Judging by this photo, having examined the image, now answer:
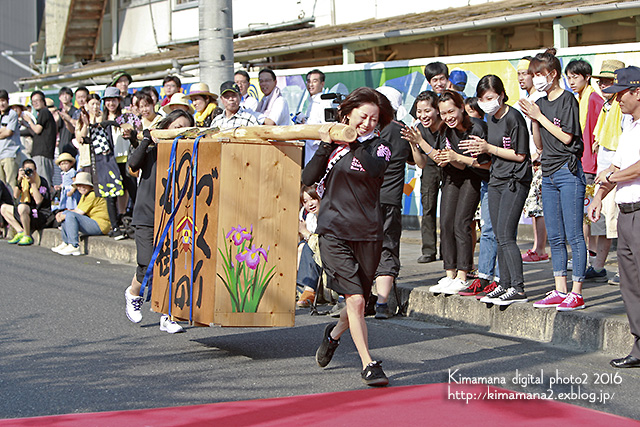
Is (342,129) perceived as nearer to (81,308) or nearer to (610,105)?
(610,105)

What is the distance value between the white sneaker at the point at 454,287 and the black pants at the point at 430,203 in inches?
81.5

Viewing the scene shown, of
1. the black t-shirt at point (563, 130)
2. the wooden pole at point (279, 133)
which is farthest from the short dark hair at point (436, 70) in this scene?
the wooden pole at point (279, 133)

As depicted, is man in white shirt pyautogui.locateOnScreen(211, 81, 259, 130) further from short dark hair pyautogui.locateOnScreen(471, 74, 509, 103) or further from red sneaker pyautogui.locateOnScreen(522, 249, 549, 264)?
red sneaker pyautogui.locateOnScreen(522, 249, 549, 264)

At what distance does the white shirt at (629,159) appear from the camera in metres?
6.19

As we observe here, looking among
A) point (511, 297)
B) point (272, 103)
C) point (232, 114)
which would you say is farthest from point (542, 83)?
point (272, 103)

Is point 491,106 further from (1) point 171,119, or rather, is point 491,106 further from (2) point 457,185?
(1) point 171,119

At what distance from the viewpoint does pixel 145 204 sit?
7.82 meters

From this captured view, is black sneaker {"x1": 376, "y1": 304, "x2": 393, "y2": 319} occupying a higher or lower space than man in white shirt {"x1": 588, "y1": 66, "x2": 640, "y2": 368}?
lower

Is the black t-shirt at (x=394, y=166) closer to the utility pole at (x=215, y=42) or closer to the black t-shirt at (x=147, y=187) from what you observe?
the black t-shirt at (x=147, y=187)

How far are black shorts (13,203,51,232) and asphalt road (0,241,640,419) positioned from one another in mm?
5742

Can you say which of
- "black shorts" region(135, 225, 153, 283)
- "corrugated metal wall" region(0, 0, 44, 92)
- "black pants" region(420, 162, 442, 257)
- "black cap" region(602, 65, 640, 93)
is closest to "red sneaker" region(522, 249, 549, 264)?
"black pants" region(420, 162, 442, 257)

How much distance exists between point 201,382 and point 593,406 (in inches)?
101

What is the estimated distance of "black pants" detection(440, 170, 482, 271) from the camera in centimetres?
825

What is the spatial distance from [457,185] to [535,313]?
159 centimetres
